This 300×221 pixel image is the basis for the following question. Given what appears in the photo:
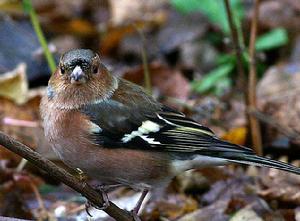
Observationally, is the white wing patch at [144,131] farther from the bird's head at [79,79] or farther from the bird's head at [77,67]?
the bird's head at [77,67]

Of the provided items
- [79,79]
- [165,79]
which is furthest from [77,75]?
[165,79]

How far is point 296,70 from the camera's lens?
7.11 meters

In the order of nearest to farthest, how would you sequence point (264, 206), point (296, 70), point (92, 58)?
point (92, 58) < point (264, 206) < point (296, 70)

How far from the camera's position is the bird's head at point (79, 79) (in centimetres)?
439

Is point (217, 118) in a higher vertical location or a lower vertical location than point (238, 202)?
higher

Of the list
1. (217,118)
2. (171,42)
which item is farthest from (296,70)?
(171,42)

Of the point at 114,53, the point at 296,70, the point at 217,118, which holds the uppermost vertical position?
the point at 114,53

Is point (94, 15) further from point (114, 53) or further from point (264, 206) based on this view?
point (264, 206)

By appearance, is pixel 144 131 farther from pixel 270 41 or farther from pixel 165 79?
pixel 165 79

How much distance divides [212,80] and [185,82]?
653 millimetres

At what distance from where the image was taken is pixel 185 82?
734 centimetres

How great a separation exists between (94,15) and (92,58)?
200 inches

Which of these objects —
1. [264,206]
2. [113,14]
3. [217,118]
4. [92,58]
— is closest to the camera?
[92,58]

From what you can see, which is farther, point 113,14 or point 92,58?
point 113,14
